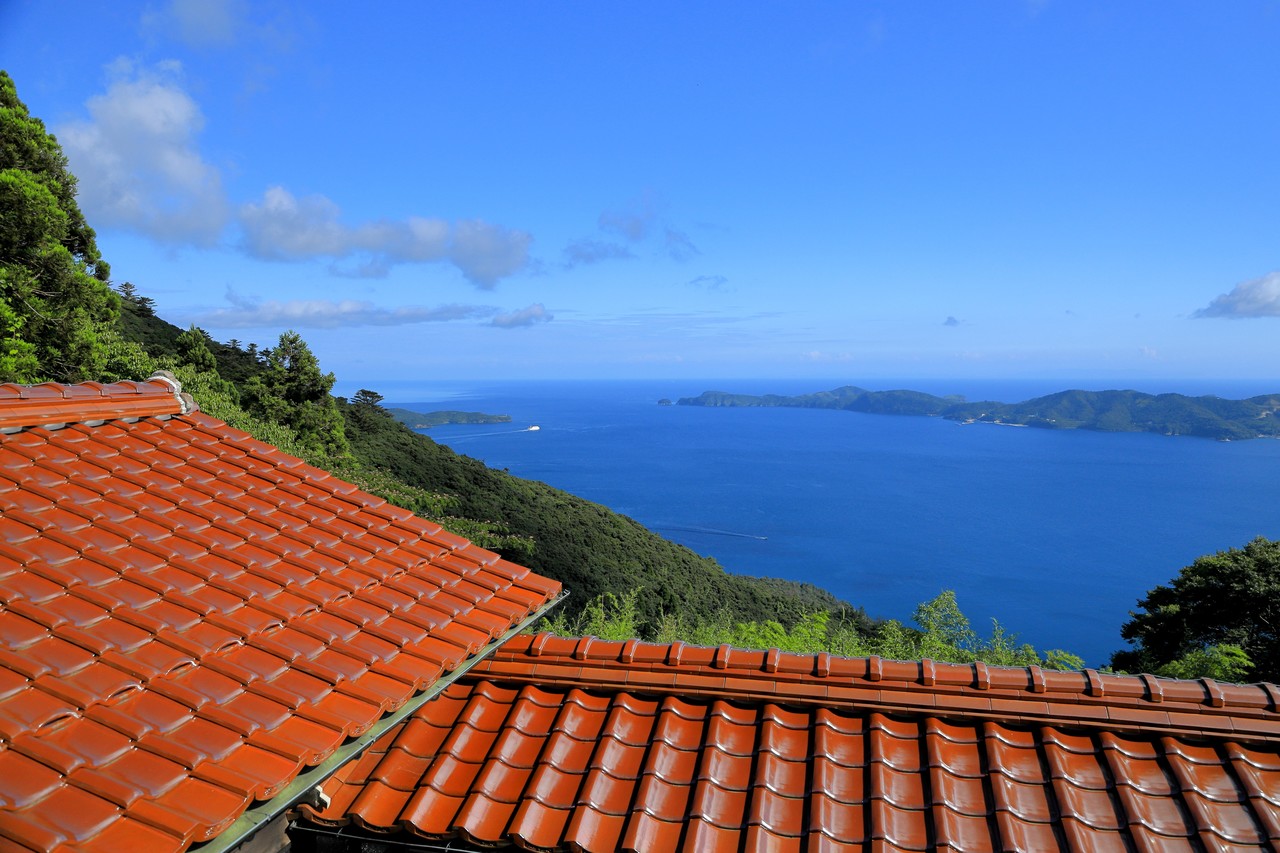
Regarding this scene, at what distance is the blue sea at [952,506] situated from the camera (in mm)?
56028

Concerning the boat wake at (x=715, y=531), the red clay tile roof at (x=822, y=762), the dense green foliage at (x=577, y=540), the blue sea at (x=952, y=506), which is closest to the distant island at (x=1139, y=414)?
the blue sea at (x=952, y=506)

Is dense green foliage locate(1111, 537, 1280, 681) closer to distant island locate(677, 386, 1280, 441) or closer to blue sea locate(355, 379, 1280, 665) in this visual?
blue sea locate(355, 379, 1280, 665)

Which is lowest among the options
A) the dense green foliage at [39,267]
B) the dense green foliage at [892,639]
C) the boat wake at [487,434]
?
the boat wake at [487,434]

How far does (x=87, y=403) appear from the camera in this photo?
448cm

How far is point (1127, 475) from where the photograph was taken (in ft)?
321

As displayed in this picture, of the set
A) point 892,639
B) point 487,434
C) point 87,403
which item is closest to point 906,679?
point 87,403

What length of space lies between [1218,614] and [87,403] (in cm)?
2736

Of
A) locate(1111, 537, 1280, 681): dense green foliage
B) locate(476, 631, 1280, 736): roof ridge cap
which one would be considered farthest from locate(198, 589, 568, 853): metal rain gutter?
locate(1111, 537, 1280, 681): dense green foliage

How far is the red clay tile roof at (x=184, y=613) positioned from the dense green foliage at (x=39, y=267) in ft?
44.1

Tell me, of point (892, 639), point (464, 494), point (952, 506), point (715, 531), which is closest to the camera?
point (892, 639)

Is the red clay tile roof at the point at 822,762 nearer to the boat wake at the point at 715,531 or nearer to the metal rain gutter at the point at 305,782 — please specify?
the metal rain gutter at the point at 305,782

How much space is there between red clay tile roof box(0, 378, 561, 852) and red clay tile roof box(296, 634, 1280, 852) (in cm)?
57

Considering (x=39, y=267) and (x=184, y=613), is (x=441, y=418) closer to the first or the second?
(x=39, y=267)

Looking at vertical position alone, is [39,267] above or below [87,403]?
above
